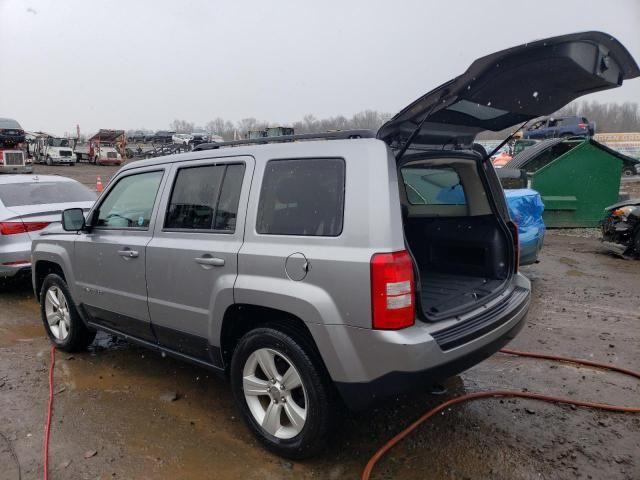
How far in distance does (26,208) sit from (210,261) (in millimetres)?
4595

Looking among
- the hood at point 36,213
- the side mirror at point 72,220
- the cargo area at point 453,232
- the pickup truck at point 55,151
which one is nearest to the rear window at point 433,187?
the cargo area at point 453,232

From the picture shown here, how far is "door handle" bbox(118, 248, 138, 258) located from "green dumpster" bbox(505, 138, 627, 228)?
9.42 m

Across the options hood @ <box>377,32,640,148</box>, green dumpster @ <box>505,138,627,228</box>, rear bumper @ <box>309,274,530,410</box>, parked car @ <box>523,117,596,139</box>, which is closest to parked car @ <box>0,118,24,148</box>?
green dumpster @ <box>505,138,627,228</box>

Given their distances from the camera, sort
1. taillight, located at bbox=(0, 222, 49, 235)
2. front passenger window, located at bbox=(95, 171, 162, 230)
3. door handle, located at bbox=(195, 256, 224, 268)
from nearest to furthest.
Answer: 1. door handle, located at bbox=(195, 256, 224, 268)
2. front passenger window, located at bbox=(95, 171, 162, 230)
3. taillight, located at bbox=(0, 222, 49, 235)

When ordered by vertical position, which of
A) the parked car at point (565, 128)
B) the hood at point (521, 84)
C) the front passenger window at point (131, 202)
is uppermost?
the parked car at point (565, 128)

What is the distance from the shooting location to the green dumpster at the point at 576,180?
10852 mm

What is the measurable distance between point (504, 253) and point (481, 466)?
61.4 inches

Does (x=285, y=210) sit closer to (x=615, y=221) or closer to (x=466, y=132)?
(x=466, y=132)

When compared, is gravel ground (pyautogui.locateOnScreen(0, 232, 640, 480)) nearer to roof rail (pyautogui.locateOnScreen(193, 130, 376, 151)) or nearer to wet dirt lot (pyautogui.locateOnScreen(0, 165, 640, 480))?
wet dirt lot (pyautogui.locateOnScreen(0, 165, 640, 480))

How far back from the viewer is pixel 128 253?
369 centimetres

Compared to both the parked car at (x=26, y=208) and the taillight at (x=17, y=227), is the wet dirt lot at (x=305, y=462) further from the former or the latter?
the taillight at (x=17, y=227)

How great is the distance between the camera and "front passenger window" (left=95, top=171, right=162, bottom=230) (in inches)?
148

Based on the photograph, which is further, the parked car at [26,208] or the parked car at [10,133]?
the parked car at [10,133]

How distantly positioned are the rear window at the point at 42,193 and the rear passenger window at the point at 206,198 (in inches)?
165
